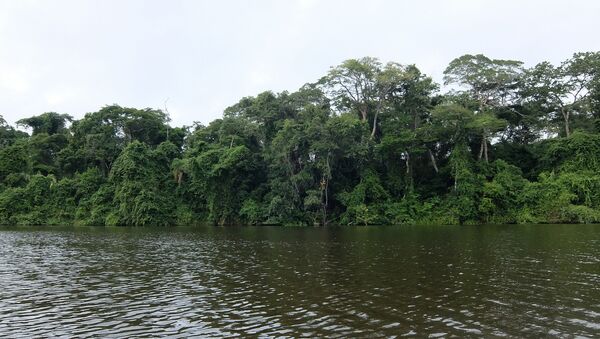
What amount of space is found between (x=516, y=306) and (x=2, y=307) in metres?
15.0

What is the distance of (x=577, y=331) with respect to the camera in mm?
9453

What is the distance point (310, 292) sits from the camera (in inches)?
Answer: 559

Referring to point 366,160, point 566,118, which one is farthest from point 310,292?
point 566,118

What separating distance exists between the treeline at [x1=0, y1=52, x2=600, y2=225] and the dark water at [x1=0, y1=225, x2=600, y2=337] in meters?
27.4

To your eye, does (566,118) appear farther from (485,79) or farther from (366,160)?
(366,160)

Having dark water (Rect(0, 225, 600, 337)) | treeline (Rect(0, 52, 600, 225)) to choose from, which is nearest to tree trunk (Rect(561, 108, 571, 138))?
treeline (Rect(0, 52, 600, 225))

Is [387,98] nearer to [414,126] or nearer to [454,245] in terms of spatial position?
[414,126]

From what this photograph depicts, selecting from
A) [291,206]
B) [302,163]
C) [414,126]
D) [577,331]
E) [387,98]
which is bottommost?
[577,331]

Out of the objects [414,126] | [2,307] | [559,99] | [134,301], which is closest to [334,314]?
[134,301]

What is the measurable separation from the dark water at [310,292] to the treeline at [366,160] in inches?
1078

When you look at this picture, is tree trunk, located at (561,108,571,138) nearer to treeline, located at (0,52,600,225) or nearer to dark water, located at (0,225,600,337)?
treeline, located at (0,52,600,225)

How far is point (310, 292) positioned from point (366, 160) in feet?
140

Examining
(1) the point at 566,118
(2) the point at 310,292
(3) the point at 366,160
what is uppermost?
(1) the point at 566,118

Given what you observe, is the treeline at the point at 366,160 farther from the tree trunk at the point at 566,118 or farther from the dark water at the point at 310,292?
the dark water at the point at 310,292
